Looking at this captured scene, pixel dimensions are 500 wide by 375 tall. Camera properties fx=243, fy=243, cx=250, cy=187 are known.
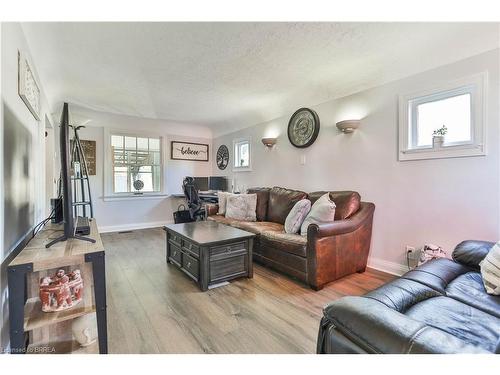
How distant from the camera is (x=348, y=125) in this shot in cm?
303

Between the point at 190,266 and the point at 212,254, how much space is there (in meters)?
0.37

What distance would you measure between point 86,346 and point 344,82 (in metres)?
3.41

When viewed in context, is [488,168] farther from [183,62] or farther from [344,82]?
[183,62]

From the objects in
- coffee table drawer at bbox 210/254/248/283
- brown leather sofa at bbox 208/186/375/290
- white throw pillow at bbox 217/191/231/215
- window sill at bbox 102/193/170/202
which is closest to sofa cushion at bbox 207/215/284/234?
brown leather sofa at bbox 208/186/375/290

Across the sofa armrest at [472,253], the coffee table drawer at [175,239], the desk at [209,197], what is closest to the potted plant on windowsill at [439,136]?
the sofa armrest at [472,253]

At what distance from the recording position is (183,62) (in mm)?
2596

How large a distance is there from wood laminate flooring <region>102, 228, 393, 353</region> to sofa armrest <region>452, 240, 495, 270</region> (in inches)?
33.4

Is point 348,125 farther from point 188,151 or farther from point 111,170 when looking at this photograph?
point 111,170

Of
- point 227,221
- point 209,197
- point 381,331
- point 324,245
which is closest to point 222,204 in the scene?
point 227,221

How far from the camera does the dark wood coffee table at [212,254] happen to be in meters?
2.34

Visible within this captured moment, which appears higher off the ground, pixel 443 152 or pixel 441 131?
pixel 441 131

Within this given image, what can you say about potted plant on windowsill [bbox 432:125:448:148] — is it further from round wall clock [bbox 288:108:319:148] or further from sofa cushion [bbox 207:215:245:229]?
sofa cushion [bbox 207:215:245:229]

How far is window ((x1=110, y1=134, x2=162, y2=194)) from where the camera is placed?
5.00 m

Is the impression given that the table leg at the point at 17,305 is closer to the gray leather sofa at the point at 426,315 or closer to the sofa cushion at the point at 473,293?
the gray leather sofa at the point at 426,315
